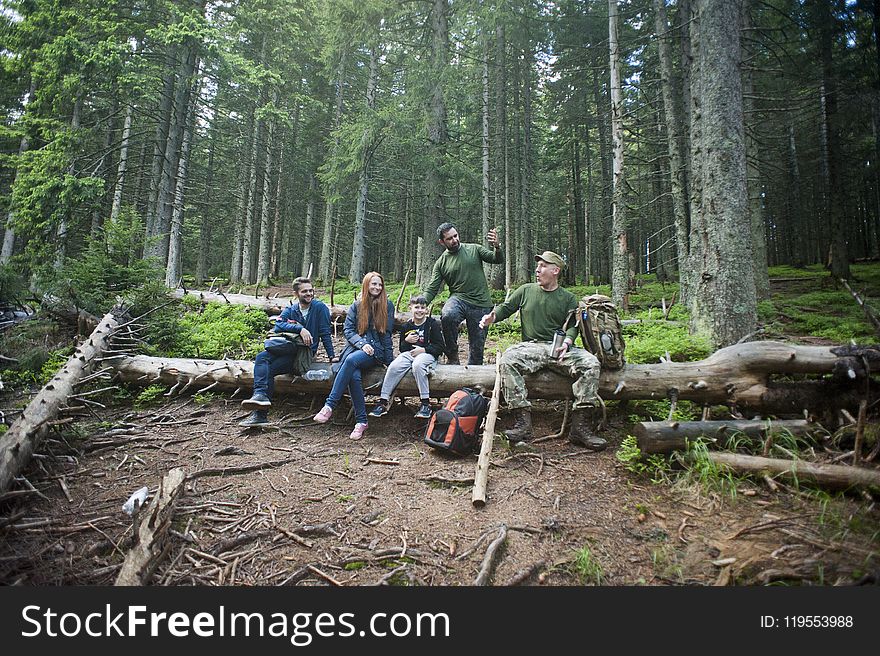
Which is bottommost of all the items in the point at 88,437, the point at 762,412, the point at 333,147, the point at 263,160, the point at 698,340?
the point at 88,437

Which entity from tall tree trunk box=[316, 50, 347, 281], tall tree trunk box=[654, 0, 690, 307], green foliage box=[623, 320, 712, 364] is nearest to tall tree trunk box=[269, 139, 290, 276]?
tall tree trunk box=[316, 50, 347, 281]

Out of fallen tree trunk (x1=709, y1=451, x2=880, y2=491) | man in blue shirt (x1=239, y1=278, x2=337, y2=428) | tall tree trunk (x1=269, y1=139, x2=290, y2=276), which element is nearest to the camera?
fallen tree trunk (x1=709, y1=451, x2=880, y2=491)

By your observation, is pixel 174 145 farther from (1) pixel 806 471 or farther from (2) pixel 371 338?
(1) pixel 806 471

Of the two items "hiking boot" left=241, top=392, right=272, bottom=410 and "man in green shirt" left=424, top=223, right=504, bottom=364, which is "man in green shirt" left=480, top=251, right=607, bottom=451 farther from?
"hiking boot" left=241, top=392, right=272, bottom=410

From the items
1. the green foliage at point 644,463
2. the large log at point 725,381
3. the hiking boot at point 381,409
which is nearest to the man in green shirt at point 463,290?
the large log at point 725,381

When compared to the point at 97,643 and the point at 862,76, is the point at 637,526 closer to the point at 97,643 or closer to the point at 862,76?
the point at 97,643

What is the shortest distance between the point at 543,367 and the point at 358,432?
104 inches

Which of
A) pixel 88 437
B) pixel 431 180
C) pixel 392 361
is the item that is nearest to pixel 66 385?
pixel 88 437

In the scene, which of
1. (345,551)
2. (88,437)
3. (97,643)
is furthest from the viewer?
(88,437)

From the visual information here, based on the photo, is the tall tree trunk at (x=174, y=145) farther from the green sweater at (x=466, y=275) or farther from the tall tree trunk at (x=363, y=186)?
the green sweater at (x=466, y=275)

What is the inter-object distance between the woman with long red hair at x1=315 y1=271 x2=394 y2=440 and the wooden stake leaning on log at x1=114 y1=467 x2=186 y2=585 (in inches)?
83.7

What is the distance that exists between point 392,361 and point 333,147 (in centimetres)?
1380

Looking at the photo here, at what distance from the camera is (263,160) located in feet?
78.4

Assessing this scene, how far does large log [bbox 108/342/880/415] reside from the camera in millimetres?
4527
